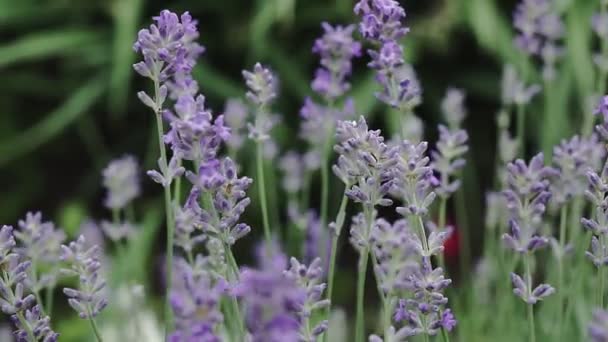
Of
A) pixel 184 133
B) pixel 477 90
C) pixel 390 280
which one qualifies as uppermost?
pixel 477 90

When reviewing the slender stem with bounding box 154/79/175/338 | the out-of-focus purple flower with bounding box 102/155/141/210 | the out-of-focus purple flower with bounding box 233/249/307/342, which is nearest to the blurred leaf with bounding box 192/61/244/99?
the out-of-focus purple flower with bounding box 102/155/141/210

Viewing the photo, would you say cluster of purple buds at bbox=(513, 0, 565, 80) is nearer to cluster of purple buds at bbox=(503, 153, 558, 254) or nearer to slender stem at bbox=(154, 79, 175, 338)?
cluster of purple buds at bbox=(503, 153, 558, 254)

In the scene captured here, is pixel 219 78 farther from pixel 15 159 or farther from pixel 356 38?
pixel 15 159

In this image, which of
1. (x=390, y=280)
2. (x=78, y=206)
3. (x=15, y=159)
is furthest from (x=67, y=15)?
(x=390, y=280)

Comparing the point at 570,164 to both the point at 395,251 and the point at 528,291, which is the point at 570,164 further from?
the point at 395,251

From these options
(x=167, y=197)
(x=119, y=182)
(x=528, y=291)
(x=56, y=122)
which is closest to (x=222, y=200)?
(x=167, y=197)
